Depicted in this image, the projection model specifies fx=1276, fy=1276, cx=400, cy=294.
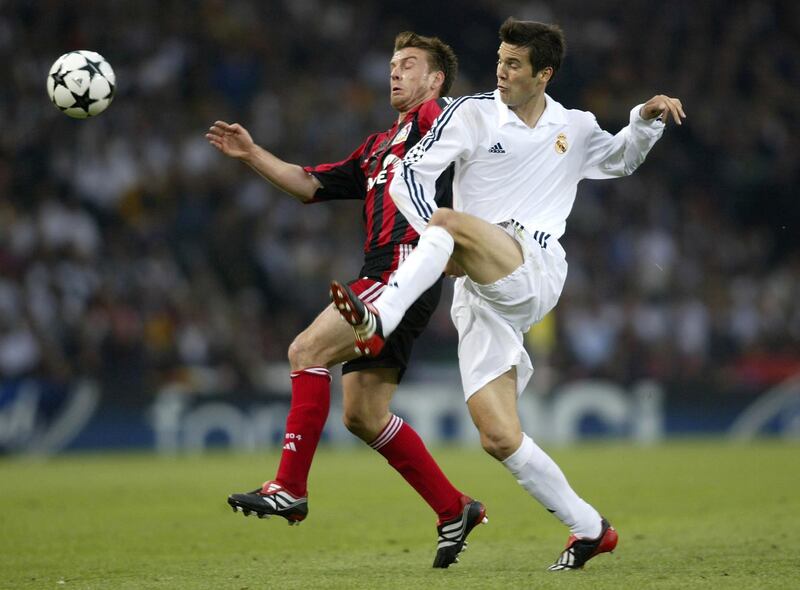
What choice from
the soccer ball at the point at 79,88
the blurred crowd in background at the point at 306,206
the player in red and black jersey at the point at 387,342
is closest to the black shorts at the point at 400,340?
the player in red and black jersey at the point at 387,342

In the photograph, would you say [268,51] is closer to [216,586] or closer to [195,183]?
[195,183]

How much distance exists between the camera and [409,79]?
22.1 ft

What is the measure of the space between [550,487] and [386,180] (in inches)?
69.3

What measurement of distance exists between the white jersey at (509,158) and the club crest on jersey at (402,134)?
0.38 meters

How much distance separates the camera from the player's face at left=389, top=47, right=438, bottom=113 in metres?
6.71

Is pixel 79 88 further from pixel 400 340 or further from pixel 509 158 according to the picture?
pixel 509 158

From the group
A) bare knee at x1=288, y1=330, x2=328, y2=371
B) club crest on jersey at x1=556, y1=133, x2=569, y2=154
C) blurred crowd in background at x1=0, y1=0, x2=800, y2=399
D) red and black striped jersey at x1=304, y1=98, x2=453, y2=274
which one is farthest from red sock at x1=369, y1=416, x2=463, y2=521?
blurred crowd in background at x1=0, y1=0, x2=800, y2=399

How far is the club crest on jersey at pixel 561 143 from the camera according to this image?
20.6 ft

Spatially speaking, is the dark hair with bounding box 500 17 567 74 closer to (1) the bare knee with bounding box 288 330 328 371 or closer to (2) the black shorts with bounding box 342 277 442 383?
(2) the black shorts with bounding box 342 277 442 383

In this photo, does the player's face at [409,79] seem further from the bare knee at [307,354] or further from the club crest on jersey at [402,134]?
the bare knee at [307,354]

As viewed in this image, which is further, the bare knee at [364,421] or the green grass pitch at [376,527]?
the bare knee at [364,421]

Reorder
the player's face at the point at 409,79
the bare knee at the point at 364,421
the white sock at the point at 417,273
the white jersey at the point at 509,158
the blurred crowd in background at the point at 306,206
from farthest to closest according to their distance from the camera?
the blurred crowd in background at the point at 306,206 → the player's face at the point at 409,79 → the bare knee at the point at 364,421 → the white jersey at the point at 509,158 → the white sock at the point at 417,273

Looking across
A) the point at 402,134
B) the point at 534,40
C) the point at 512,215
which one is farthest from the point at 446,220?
the point at 534,40

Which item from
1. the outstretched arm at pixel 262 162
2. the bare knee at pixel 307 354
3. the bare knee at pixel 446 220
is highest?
the outstretched arm at pixel 262 162
